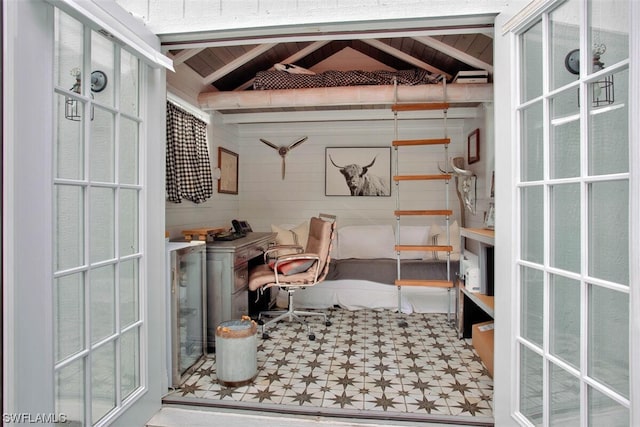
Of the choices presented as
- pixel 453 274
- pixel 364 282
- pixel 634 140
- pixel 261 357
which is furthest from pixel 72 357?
pixel 453 274

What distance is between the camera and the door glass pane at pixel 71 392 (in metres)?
1.49

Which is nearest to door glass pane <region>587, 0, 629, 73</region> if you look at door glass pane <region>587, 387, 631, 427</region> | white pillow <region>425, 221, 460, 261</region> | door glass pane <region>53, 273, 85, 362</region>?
door glass pane <region>587, 387, 631, 427</region>

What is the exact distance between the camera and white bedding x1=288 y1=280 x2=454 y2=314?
411cm

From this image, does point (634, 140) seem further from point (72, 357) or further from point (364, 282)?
point (364, 282)

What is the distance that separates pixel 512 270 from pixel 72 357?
1.91 meters

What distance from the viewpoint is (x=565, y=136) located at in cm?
144

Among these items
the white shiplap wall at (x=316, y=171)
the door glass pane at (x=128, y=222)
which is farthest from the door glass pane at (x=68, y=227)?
the white shiplap wall at (x=316, y=171)

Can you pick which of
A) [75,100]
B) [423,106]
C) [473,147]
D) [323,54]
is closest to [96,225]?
[75,100]

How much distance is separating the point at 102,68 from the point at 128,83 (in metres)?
0.19

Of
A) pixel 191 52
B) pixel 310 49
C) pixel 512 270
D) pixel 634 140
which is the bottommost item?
pixel 512 270

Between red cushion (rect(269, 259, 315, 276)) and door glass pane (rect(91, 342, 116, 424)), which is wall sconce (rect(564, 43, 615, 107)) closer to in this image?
door glass pane (rect(91, 342, 116, 424))

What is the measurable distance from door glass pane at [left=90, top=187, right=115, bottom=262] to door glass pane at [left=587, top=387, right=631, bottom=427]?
2.00m

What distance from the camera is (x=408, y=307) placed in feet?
13.5

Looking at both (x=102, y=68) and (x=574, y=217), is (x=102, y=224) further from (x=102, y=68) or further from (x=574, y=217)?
(x=574, y=217)
